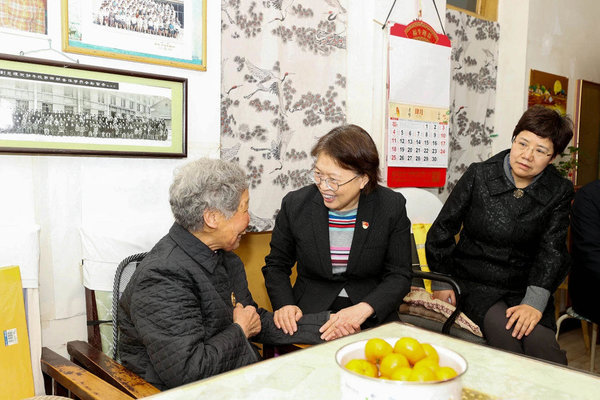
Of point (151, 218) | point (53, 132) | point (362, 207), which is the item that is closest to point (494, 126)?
point (362, 207)

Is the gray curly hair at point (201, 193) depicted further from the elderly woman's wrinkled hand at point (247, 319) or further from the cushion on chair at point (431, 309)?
the cushion on chair at point (431, 309)

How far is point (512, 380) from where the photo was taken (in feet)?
3.58

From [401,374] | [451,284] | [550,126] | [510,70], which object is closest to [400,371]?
[401,374]

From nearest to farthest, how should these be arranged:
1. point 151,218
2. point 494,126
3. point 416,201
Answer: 1. point 151,218
2. point 416,201
3. point 494,126

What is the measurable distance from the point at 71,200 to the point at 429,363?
1.40 m

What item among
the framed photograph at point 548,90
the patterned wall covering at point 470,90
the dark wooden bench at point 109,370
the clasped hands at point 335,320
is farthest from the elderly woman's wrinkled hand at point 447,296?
the framed photograph at point 548,90

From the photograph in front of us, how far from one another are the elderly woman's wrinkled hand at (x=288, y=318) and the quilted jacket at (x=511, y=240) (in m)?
0.87

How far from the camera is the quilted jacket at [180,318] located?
1284mm

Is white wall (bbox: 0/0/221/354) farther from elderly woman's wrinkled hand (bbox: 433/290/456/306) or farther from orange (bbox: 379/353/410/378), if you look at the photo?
elderly woman's wrinkled hand (bbox: 433/290/456/306)

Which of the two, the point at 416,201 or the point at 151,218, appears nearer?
the point at 151,218

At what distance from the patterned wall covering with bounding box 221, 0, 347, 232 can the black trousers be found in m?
1.14

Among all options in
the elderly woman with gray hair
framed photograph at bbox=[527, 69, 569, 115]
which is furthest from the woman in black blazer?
framed photograph at bbox=[527, 69, 569, 115]

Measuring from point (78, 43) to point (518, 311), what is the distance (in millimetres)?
2023

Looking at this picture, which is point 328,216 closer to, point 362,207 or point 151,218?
point 362,207
